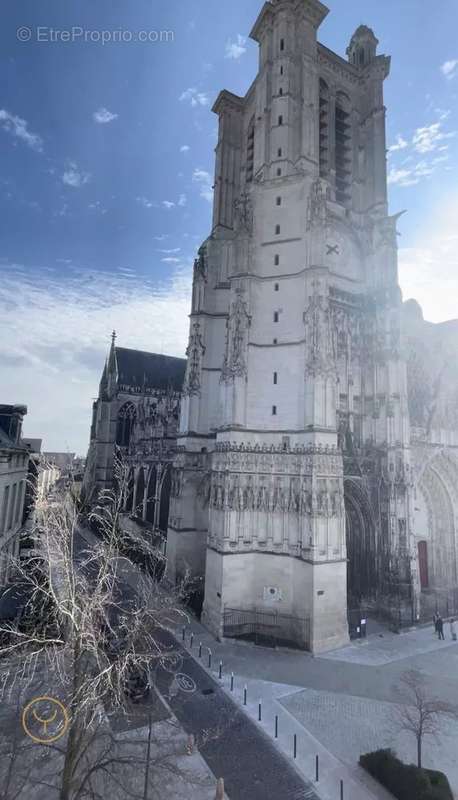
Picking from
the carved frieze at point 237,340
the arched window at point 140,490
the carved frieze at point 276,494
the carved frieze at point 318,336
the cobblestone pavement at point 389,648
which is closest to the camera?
the cobblestone pavement at point 389,648

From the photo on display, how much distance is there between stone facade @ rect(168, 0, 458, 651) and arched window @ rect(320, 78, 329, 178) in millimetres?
141

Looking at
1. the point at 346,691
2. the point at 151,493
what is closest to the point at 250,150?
the point at 151,493

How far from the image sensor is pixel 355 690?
1540cm

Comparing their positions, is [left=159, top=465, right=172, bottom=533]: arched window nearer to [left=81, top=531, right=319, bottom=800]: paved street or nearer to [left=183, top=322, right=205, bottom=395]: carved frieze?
[left=183, top=322, right=205, bottom=395]: carved frieze

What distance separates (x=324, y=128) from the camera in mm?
28906

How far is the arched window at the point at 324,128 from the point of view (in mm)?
28312

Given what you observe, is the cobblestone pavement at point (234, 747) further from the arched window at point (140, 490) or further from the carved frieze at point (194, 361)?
the arched window at point (140, 490)

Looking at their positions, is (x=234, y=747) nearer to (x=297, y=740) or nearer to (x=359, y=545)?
(x=297, y=740)

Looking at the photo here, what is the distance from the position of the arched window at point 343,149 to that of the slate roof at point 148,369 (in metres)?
29.5

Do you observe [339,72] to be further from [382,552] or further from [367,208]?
[382,552]

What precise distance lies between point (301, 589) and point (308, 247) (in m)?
18.0

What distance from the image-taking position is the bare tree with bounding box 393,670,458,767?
1163 centimetres

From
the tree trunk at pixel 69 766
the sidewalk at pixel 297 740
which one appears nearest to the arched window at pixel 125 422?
the sidewalk at pixel 297 740

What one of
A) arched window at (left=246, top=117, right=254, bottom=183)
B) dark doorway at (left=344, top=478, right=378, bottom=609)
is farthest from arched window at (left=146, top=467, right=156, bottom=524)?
arched window at (left=246, top=117, right=254, bottom=183)
